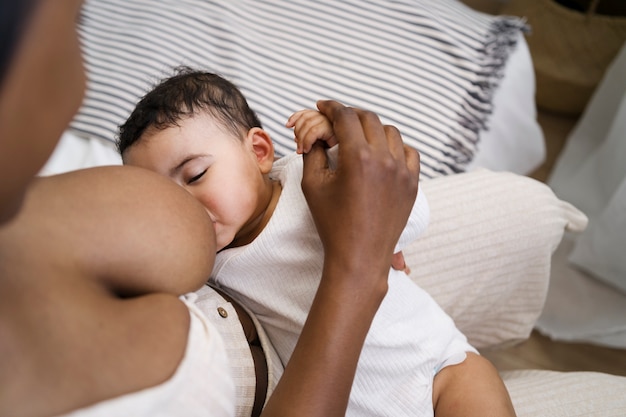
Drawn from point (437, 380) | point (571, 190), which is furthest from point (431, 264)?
point (571, 190)

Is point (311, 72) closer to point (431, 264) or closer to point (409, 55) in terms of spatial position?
point (409, 55)

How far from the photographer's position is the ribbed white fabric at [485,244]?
1099mm

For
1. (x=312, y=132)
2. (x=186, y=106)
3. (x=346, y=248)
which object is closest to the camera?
(x=346, y=248)

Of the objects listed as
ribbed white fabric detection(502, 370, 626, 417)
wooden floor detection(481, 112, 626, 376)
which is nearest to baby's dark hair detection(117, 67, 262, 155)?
ribbed white fabric detection(502, 370, 626, 417)

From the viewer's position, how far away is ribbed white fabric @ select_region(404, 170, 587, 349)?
1.10 metres

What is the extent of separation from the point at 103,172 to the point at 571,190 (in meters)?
1.65

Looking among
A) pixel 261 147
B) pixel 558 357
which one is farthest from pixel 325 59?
pixel 558 357

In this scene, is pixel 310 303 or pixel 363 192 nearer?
pixel 363 192

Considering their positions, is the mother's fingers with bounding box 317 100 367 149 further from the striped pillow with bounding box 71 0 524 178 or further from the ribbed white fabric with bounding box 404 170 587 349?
the striped pillow with bounding box 71 0 524 178

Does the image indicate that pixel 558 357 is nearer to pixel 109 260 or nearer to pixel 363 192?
pixel 363 192

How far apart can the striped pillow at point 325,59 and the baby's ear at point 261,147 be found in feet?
1.08

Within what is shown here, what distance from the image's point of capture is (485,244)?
1104 mm

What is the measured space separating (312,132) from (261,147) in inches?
7.6

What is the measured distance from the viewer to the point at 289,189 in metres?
0.89
